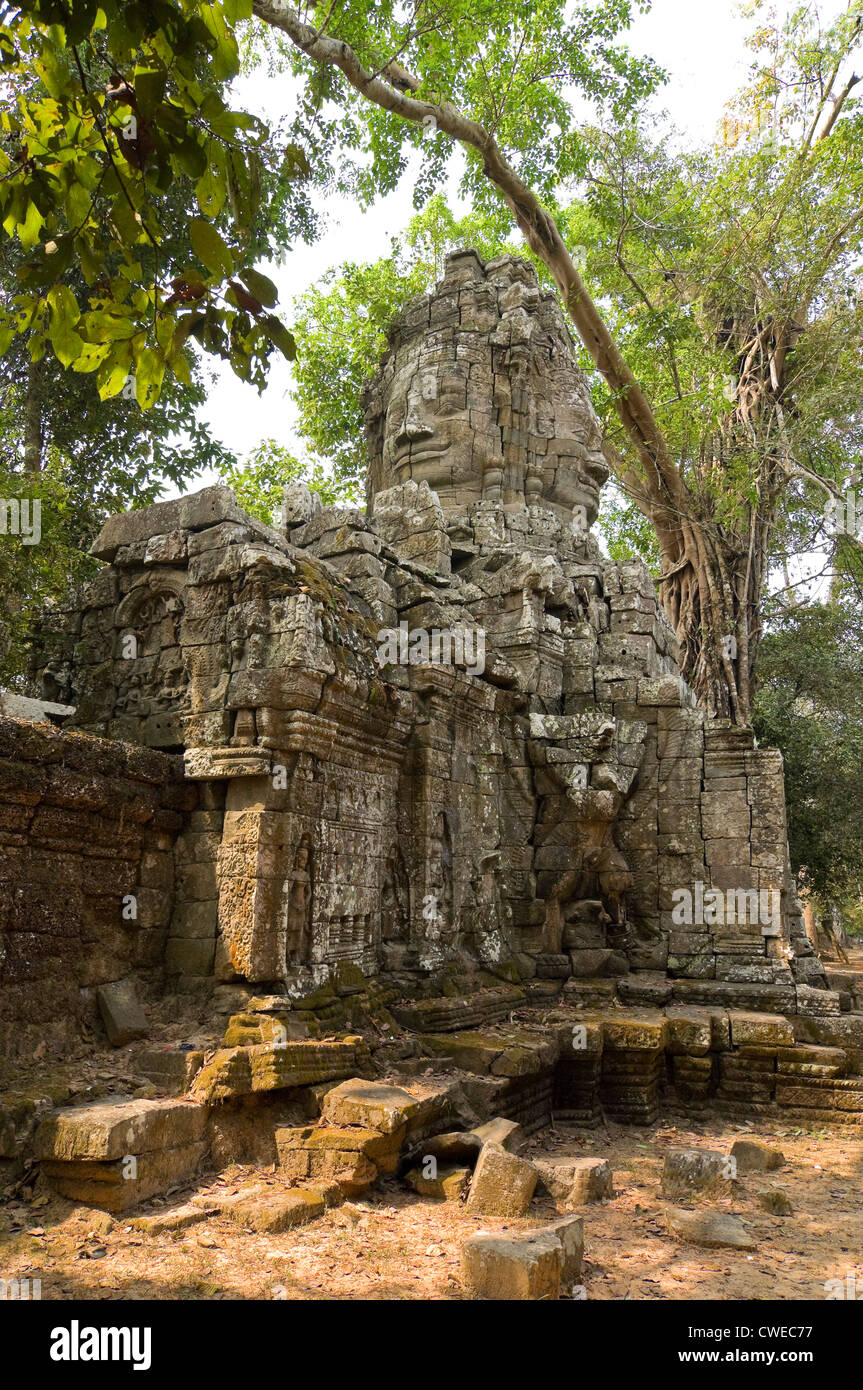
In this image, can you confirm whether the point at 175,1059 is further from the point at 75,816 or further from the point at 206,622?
the point at 206,622

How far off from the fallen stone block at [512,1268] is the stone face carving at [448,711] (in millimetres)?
2305

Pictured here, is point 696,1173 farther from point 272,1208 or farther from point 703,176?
point 703,176

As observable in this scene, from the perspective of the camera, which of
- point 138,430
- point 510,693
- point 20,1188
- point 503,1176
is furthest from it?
point 138,430

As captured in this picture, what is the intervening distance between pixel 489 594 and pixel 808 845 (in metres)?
8.84

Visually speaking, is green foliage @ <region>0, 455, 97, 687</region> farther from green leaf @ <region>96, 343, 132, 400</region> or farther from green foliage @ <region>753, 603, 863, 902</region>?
green foliage @ <region>753, 603, 863, 902</region>

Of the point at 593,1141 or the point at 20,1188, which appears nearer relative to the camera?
the point at 20,1188

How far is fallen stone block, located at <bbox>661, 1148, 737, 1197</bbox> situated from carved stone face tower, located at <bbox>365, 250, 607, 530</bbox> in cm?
877

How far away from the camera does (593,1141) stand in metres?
7.61

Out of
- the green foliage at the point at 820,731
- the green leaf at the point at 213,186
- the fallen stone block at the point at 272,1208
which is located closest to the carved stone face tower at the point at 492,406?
the green foliage at the point at 820,731

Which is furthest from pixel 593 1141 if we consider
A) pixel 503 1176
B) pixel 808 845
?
pixel 808 845

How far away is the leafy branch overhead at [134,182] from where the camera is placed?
2.39 meters

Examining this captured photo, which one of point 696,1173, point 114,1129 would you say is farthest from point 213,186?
point 696,1173

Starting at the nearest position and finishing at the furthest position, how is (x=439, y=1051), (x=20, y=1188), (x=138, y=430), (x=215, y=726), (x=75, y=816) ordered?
1. (x=20, y=1188)
2. (x=75, y=816)
3. (x=215, y=726)
4. (x=439, y=1051)
5. (x=138, y=430)

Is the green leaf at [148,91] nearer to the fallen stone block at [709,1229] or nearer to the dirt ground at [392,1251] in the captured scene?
the dirt ground at [392,1251]
